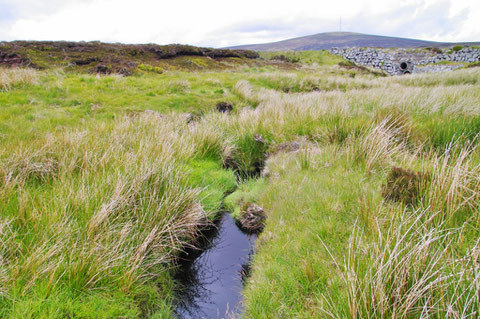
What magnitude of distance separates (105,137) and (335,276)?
4577 millimetres

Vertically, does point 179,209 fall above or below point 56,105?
below

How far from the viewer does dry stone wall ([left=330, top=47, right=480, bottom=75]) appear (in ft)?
100

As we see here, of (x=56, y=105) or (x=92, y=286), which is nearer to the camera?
(x=92, y=286)

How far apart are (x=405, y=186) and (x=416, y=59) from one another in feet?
129

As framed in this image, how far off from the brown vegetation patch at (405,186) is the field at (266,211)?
0.06ft

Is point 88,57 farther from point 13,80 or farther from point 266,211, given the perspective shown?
point 266,211

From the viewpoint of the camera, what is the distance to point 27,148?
399 centimetres

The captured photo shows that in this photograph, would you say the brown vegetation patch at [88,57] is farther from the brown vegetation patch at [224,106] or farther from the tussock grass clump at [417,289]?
the tussock grass clump at [417,289]

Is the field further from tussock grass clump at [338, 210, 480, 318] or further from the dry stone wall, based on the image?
the dry stone wall

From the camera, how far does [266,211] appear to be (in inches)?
148

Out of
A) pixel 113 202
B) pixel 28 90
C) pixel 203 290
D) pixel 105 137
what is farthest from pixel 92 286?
pixel 28 90

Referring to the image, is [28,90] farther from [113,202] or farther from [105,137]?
[113,202]

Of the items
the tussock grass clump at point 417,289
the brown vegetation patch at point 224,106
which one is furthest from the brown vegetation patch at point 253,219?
Result: the brown vegetation patch at point 224,106

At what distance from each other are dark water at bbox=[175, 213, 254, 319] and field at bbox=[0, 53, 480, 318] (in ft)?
0.67
